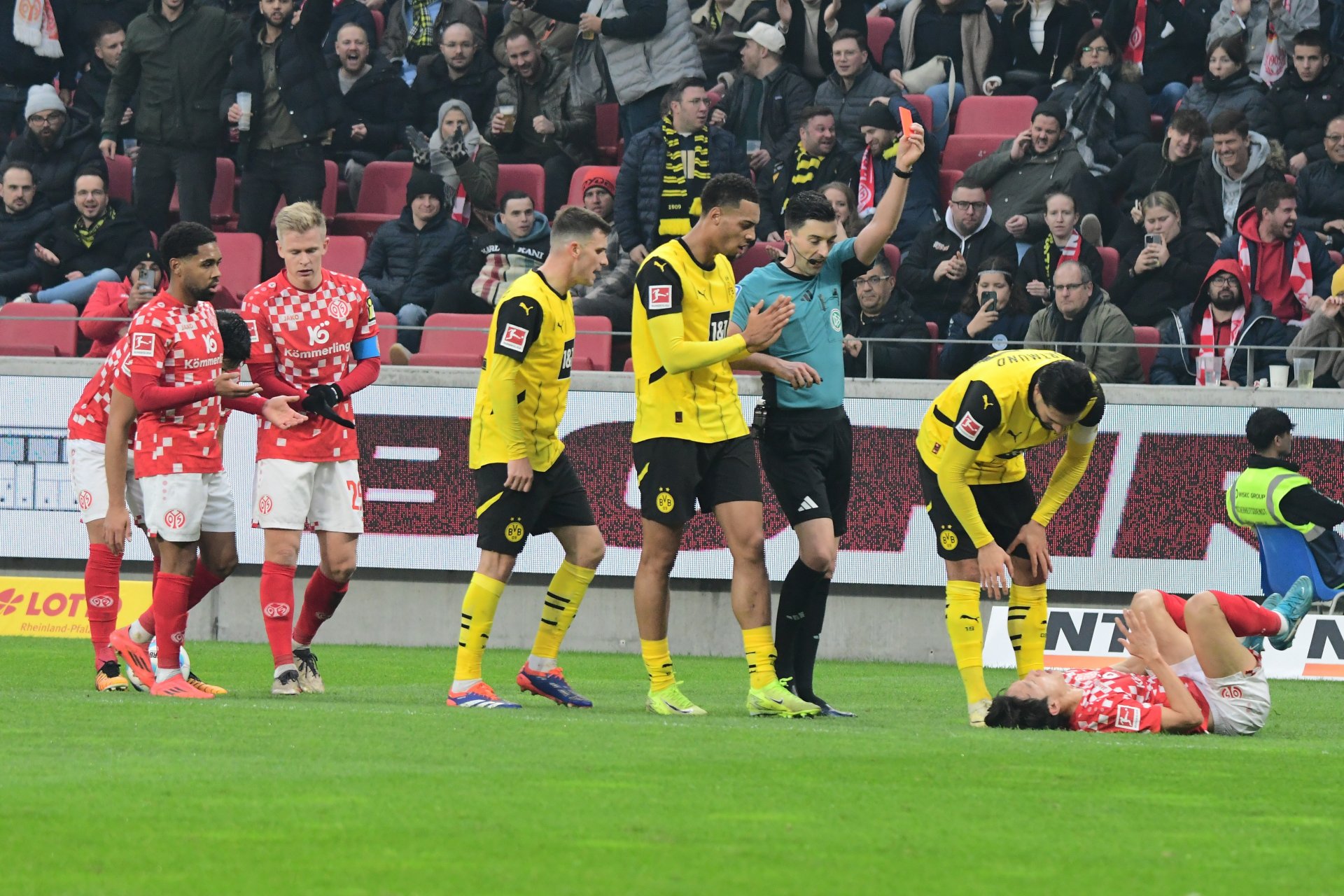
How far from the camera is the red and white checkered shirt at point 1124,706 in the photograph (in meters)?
8.13

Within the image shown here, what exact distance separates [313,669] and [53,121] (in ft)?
32.9

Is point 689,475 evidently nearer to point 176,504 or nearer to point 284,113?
point 176,504

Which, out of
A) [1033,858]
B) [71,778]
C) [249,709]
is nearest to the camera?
[1033,858]

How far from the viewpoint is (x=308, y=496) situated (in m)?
9.30

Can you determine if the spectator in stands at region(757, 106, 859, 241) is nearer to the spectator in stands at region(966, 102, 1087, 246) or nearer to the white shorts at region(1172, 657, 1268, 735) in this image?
the spectator in stands at region(966, 102, 1087, 246)

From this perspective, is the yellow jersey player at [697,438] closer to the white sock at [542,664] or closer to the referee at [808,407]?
the referee at [808,407]

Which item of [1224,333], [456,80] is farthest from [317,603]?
[456,80]

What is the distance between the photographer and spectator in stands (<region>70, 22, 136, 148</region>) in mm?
18781

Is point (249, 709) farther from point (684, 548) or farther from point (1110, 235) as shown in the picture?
point (1110, 235)

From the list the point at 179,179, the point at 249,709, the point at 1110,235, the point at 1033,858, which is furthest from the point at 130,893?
the point at 179,179

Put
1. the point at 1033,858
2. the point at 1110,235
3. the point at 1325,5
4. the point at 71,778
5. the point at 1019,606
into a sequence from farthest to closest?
the point at 1325,5
the point at 1110,235
the point at 1019,606
the point at 71,778
the point at 1033,858

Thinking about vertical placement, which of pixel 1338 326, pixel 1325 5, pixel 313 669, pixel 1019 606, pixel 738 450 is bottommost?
pixel 313 669

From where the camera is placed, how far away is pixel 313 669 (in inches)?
377

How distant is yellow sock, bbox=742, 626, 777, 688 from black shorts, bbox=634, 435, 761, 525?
0.61 metres
